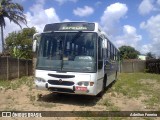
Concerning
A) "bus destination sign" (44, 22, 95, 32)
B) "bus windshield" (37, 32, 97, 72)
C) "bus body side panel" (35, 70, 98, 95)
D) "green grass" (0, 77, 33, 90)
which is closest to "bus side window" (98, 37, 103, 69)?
"bus windshield" (37, 32, 97, 72)

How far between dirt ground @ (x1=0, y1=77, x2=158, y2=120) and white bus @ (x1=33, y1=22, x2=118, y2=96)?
601mm

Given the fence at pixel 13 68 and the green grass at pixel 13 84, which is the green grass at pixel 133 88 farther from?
the fence at pixel 13 68

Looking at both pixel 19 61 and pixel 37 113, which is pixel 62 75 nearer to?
→ pixel 37 113

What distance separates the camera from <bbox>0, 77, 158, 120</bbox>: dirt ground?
10.3 meters

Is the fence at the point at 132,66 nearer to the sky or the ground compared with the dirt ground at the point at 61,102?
nearer to the sky

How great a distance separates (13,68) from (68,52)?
35.0 feet

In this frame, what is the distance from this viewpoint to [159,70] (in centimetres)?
3716

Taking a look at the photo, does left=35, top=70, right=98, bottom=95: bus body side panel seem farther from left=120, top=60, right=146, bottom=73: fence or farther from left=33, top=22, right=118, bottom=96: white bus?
left=120, top=60, right=146, bottom=73: fence

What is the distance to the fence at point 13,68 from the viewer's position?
749 inches

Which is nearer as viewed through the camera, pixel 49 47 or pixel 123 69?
pixel 49 47

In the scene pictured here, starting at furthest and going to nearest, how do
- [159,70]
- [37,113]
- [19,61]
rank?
[159,70] → [19,61] → [37,113]

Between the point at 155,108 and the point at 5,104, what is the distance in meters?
5.71

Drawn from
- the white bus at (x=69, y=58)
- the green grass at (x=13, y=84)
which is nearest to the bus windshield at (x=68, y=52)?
the white bus at (x=69, y=58)

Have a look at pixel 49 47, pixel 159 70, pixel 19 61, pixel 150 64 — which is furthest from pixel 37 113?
pixel 150 64
